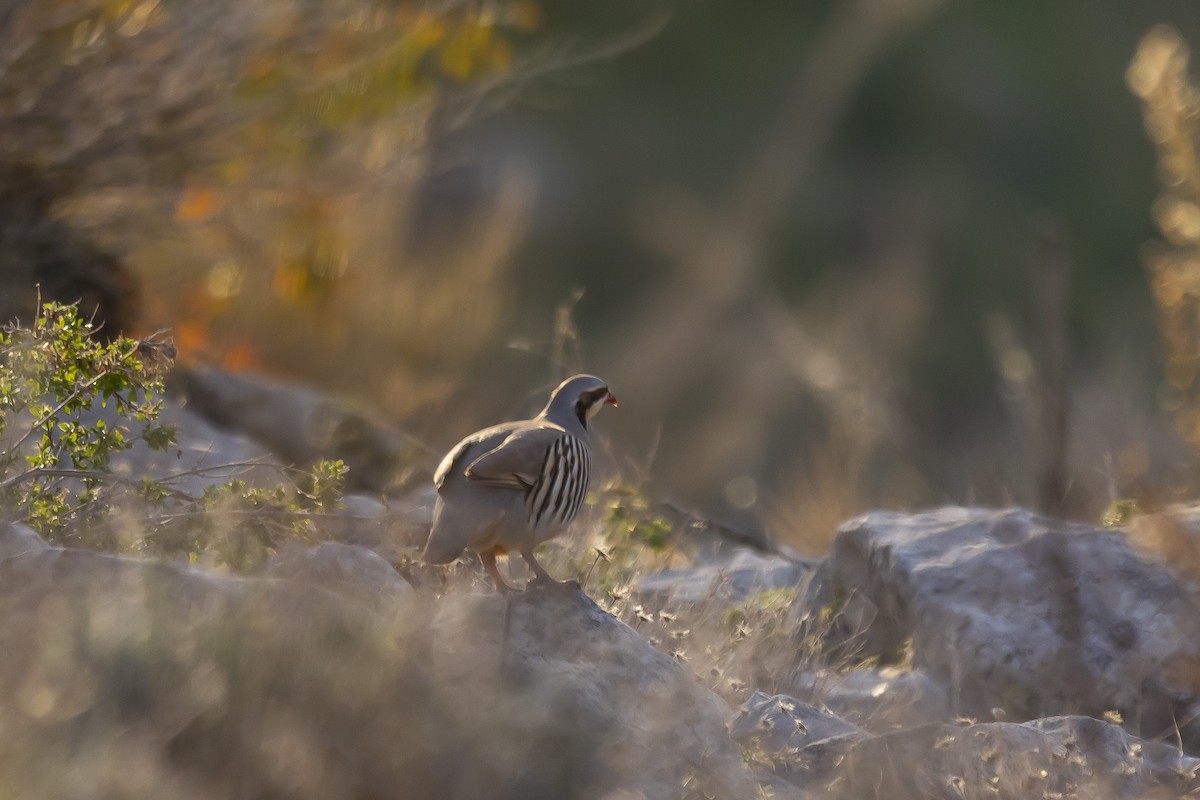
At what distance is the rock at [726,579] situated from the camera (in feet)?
14.3

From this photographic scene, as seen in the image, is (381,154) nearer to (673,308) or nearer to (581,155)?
(673,308)

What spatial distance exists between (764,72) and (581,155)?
4288mm

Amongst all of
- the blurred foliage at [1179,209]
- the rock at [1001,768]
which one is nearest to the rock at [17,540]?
the rock at [1001,768]

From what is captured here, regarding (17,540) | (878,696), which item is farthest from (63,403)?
(878,696)

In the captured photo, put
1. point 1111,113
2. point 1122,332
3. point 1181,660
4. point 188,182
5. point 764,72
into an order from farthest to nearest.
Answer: point 764,72 < point 1111,113 < point 1122,332 < point 188,182 < point 1181,660

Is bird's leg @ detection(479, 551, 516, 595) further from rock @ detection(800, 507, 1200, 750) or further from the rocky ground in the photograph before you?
rock @ detection(800, 507, 1200, 750)

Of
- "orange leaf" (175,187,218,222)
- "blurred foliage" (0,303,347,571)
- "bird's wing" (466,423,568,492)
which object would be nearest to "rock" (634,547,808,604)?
"bird's wing" (466,423,568,492)

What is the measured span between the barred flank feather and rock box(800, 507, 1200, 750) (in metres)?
1.05

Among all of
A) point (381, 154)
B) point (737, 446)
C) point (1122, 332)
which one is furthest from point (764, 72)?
point (381, 154)

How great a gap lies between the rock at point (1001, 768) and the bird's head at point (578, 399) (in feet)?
4.16

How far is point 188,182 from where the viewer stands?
21.3 ft

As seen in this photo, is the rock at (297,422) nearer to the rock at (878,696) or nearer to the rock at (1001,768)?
the rock at (878,696)

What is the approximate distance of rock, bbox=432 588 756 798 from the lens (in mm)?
2824

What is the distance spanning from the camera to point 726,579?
14.2 ft
